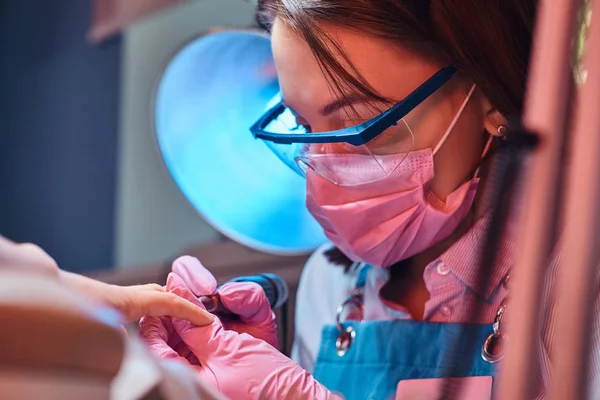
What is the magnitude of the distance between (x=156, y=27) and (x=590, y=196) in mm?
2074

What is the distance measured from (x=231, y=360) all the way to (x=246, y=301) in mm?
106

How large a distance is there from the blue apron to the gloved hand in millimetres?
177

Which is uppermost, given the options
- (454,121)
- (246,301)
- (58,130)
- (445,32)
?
(445,32)

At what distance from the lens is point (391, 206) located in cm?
92

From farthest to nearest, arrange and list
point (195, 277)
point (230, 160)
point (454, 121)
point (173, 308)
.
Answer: point (230, 160), point (454, 121), point (195, 277), point (173, 308)

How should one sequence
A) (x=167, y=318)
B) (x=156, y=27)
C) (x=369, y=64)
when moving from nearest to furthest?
(x=167, y=318)
(x=369, y=64)
(x=156, y=27)

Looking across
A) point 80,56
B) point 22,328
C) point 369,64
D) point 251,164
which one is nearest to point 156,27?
point 80,56

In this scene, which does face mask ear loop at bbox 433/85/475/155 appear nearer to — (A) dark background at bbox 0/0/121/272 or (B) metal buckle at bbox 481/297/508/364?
(B) metal buckle at bbox 481/297/508/364

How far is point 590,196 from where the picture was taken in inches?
19.4

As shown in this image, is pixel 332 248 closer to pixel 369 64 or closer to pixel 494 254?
pixel 369 64

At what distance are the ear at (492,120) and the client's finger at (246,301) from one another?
35cm

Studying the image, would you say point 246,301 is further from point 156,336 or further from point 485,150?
point 485,150

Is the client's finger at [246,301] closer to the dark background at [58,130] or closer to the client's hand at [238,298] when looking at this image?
the client's hand at [238,298]

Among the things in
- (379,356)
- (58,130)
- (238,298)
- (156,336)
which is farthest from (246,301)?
(58,130)
